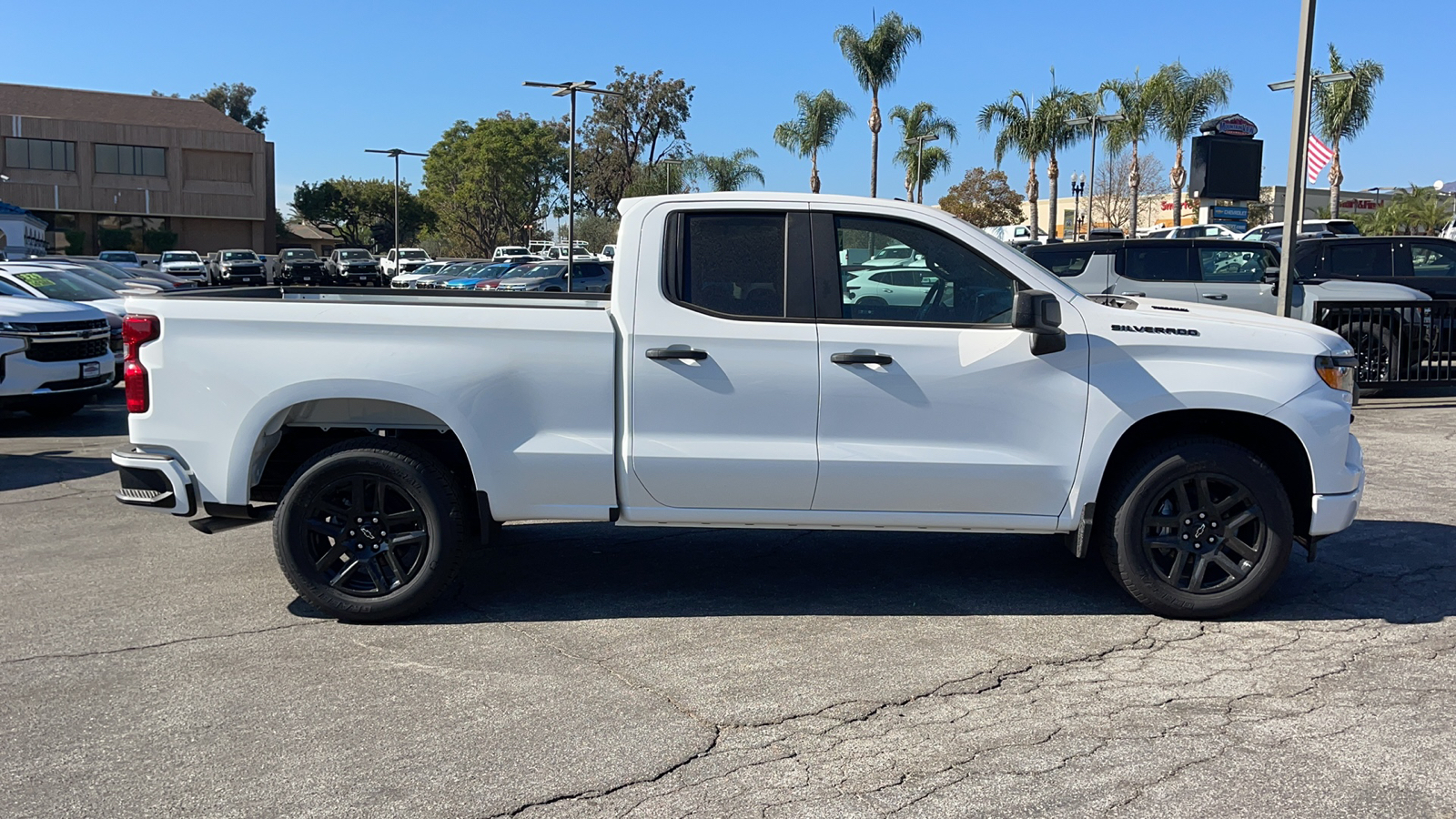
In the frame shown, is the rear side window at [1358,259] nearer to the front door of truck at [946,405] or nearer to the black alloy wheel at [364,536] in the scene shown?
the front door of truck at [946,405]

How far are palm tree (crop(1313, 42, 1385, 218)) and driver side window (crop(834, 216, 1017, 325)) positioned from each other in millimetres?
45750

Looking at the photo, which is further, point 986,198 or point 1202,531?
point 986,198

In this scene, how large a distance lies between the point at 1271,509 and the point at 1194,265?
32.7 feet

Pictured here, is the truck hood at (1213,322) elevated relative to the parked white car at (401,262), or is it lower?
lower

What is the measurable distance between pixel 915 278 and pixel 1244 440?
1760mm

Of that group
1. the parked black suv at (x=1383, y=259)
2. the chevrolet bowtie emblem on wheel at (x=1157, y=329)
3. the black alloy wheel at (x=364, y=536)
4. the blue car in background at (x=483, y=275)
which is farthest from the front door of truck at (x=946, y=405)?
the blue car in background at (x=483, y=275)

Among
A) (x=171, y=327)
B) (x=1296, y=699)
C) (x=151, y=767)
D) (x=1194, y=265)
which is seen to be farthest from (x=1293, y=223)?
(x=151, y=767)

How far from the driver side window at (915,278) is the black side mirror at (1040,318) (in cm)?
20

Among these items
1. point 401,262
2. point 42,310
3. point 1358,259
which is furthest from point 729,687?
point 401,262

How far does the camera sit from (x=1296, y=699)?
4.46m

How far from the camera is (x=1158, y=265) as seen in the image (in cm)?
1441

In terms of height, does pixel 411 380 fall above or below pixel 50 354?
above

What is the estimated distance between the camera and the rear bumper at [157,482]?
529cm

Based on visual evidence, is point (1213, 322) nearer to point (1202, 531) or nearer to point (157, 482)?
point (1202, 531)
